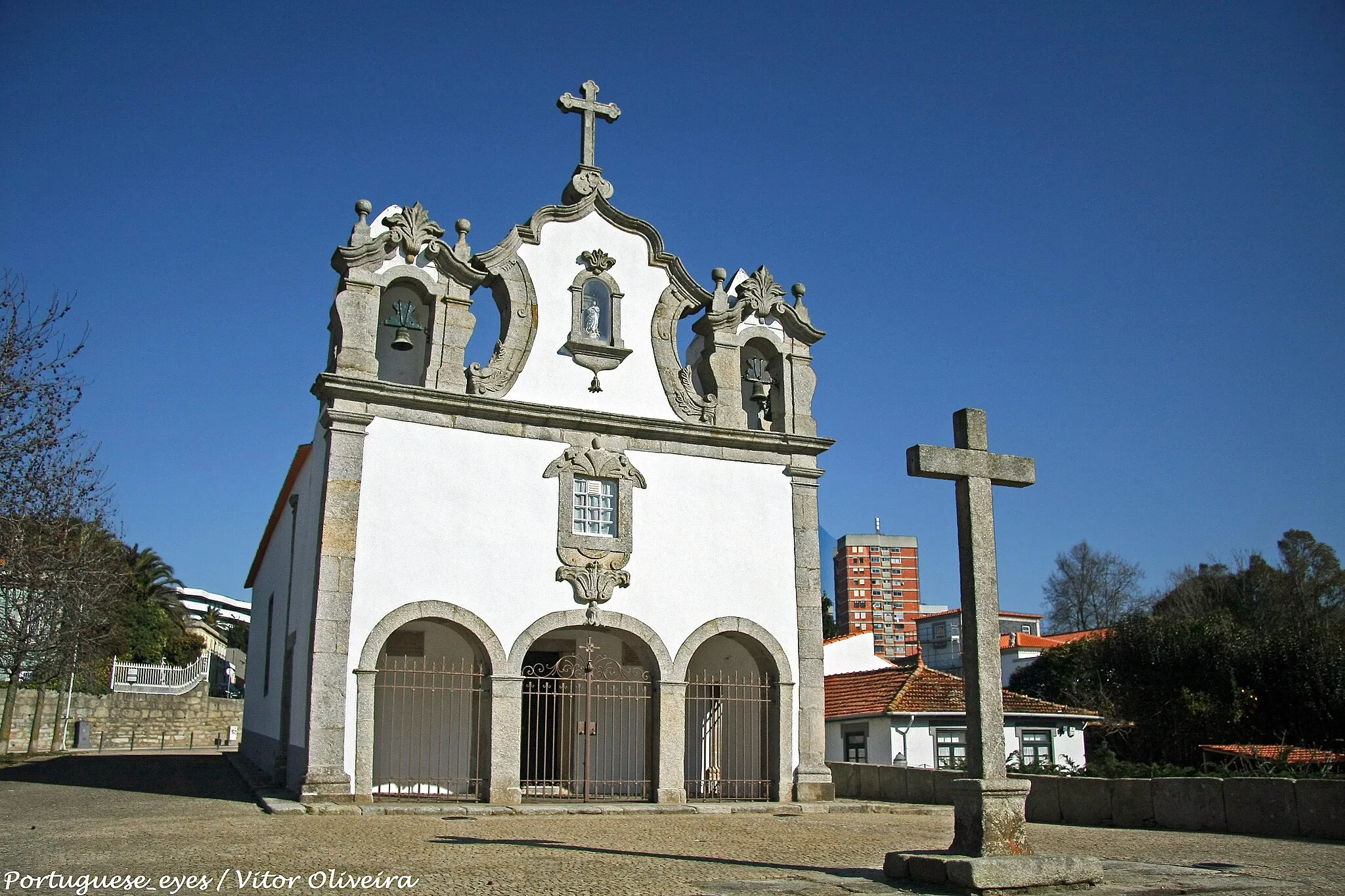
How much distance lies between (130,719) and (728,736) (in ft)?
74.4

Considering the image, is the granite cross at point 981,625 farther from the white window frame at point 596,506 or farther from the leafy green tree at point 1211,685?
the leafy green tree at point 1211,685

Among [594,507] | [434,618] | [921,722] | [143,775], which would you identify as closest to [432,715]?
[434,618]

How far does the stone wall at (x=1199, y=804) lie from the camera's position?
385 inches

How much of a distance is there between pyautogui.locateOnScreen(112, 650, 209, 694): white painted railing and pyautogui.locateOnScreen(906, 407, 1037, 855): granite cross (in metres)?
34.1

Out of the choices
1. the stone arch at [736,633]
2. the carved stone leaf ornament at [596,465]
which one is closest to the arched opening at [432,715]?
the carved stone leaf ornament at [596,465]

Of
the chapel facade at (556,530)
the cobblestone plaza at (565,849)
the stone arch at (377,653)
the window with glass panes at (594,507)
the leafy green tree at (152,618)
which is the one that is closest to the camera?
the cobblestone plaza at (565,849)

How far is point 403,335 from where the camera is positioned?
14.1m

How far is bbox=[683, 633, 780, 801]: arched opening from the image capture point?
14719 mm

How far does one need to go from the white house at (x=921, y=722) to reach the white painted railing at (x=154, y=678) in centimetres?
2353

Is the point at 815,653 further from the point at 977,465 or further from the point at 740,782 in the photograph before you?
the point at 977,465

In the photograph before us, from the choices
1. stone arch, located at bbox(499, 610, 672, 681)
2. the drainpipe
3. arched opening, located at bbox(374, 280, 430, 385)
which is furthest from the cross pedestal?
the drainpipe

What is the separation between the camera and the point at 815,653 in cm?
1501

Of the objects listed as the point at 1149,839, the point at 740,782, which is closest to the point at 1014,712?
the point at 740,782

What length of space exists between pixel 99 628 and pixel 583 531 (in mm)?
19424
